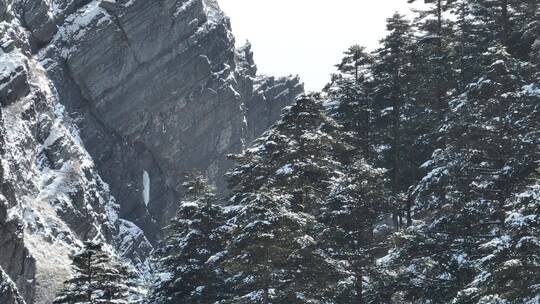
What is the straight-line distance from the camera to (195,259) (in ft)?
94.4

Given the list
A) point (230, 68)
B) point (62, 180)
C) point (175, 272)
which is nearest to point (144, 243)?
point (62, 180)

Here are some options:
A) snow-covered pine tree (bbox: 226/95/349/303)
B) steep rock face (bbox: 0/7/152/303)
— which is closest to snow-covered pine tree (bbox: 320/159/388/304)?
snow-covered pine tree (bbox: 226/95/349/303)

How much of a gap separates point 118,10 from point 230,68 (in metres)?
22.0

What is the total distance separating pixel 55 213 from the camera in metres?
83.7

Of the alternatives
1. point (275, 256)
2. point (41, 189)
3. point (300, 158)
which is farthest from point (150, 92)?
point (275, 256)

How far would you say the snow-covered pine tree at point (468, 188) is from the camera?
74.8ft

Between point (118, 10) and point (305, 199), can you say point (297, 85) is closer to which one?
point (118, 10)

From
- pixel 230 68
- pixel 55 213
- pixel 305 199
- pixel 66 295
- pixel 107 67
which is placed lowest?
pixel 66 295

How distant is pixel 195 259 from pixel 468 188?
449 inches

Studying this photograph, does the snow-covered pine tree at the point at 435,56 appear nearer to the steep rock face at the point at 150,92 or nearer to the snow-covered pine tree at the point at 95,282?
the snow-covered pine tree at the point at 95,282

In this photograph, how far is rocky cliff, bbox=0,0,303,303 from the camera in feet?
271

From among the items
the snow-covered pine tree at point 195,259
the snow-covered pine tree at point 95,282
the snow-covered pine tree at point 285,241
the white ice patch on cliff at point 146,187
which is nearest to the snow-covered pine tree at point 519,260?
the snow-covered pine tree at point 285,241

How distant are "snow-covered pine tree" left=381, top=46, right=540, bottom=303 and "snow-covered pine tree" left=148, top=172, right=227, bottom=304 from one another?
7.37m

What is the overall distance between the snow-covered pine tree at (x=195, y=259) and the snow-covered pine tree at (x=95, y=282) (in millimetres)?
4690
